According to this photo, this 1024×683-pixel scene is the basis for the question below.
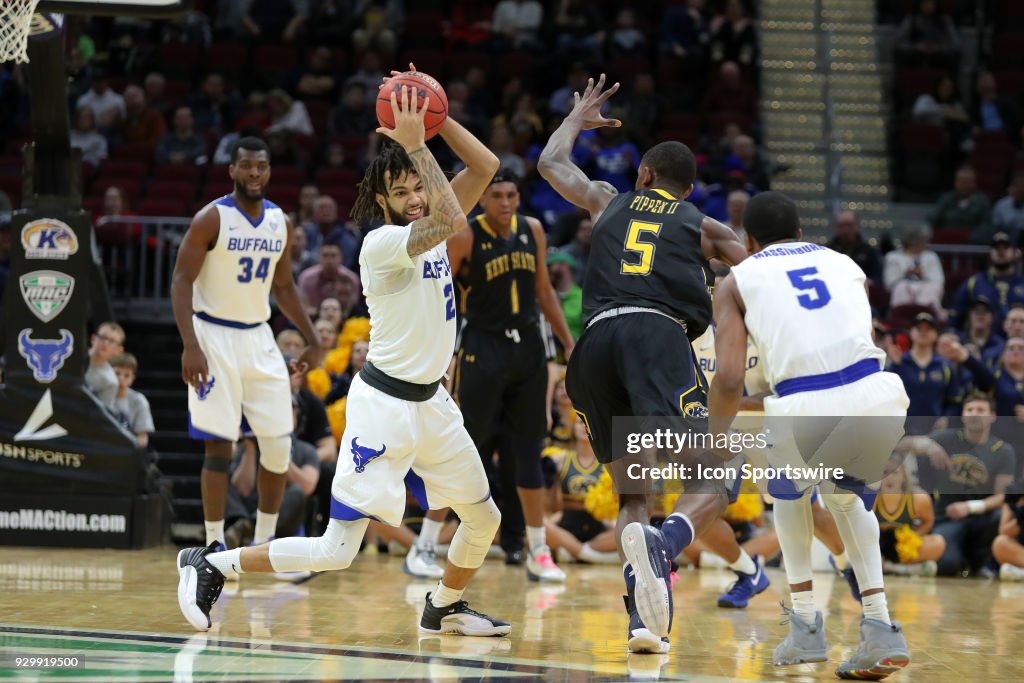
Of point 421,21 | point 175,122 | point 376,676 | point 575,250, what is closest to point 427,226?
point 376,676

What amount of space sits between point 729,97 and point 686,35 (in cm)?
120

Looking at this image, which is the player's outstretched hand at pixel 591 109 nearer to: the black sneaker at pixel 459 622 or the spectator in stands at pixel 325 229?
the black sneaker at pixel 459 622

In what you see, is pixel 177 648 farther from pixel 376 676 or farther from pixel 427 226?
pixel 427 226

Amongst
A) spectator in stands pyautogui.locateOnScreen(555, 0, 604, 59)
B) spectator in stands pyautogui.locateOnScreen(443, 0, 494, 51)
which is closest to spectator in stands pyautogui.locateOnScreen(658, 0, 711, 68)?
spectator in stands pyautogui.locateOnScreen(555, 0, 604, 59)

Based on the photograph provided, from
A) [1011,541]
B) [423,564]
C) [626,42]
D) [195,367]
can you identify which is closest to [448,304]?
[195,367]

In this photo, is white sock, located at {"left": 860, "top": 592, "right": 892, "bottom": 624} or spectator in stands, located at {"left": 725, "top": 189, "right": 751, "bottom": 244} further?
spectator in stands, located at {"left": 725, "top": 189, "right": 751, "bottom": 244}

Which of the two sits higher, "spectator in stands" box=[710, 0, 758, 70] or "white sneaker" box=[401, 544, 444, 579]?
"spectator in stands" box=[710, 0, 758, 70]

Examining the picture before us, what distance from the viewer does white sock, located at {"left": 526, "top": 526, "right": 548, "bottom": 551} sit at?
28.4 feet

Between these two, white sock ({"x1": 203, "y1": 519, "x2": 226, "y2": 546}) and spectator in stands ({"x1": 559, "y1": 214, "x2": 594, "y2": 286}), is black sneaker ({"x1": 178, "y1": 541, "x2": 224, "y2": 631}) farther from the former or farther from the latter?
spectator in stands ({"x1": 559, "y1": 214, "x2": 594, "y2": 286})

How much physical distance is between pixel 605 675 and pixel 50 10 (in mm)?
5264

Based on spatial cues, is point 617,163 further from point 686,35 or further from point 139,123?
point 139,123

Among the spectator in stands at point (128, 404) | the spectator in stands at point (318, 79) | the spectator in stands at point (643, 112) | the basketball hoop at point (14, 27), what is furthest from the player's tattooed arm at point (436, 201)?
the spectator in stands at point (318, 79)

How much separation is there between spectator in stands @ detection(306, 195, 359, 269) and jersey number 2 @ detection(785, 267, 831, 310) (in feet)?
27.5

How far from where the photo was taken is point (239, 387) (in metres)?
8.03
